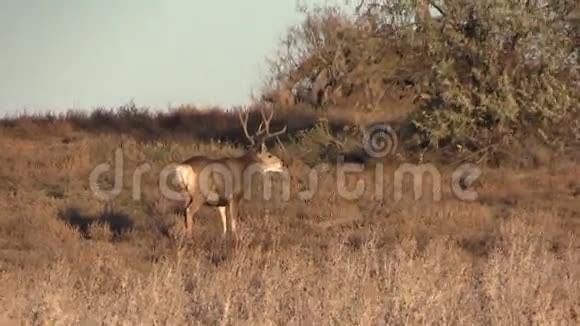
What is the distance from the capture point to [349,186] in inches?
784

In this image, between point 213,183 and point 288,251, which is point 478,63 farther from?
point 288,251

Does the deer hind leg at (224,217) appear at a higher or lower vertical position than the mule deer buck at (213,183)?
lower

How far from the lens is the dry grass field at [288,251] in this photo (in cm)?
739

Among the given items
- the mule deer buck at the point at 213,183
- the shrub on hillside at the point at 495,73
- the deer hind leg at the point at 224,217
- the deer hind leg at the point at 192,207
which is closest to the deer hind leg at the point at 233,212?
the mule deer buck at the point at 213,183

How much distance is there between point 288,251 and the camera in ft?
38.5

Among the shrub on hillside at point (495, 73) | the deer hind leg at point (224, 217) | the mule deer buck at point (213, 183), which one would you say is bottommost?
the deer hind leg at point (224, 217)

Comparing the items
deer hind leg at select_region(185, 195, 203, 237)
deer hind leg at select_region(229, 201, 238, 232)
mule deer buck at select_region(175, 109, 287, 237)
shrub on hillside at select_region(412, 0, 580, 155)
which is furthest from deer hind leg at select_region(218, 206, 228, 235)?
shrub on hillside at select_region(412, 0, 580, 155)

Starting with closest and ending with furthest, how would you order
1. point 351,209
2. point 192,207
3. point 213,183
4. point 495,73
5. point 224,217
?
point 224,217
point 192,207
point 213,183
point 351,209
point 495,73

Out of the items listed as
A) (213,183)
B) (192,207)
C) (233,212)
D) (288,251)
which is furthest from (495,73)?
(288,251)

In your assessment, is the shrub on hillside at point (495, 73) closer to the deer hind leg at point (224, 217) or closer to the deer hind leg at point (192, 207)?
the deer hind leg at point (224, 217)

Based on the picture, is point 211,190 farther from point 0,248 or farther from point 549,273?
point 549,273

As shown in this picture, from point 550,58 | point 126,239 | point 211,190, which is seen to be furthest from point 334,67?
point 126,239

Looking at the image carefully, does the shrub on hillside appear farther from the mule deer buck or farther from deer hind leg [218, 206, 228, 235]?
deer hind leg [218, 206, 228, 235]

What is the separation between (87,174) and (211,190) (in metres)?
6.11
